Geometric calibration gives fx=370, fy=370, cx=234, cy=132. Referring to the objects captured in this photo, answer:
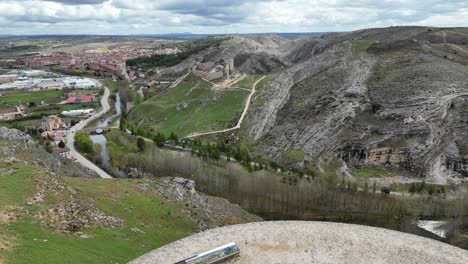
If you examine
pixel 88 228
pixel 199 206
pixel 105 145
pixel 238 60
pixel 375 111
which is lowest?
pixel 105 145

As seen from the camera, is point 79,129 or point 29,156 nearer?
point 29,156

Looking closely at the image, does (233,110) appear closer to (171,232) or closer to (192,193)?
(192,193)

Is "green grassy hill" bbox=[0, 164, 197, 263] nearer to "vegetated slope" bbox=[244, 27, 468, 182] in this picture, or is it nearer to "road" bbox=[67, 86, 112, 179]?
"road" bbox=[67, 86, 112, 179]

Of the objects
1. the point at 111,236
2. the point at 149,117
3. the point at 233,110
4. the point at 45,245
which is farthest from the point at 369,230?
the point at 149,117

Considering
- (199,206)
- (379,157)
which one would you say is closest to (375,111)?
(379,157)

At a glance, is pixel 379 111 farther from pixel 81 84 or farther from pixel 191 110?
Answer: pixel 81 84

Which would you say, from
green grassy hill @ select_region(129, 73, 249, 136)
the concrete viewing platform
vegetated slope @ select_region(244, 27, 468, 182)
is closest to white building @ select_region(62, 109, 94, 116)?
green grassy hill @ select_region(129, 73, 249, 136)

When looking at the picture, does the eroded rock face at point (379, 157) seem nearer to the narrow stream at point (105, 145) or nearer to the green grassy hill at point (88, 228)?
the green grassy hill at point (88, 228)
